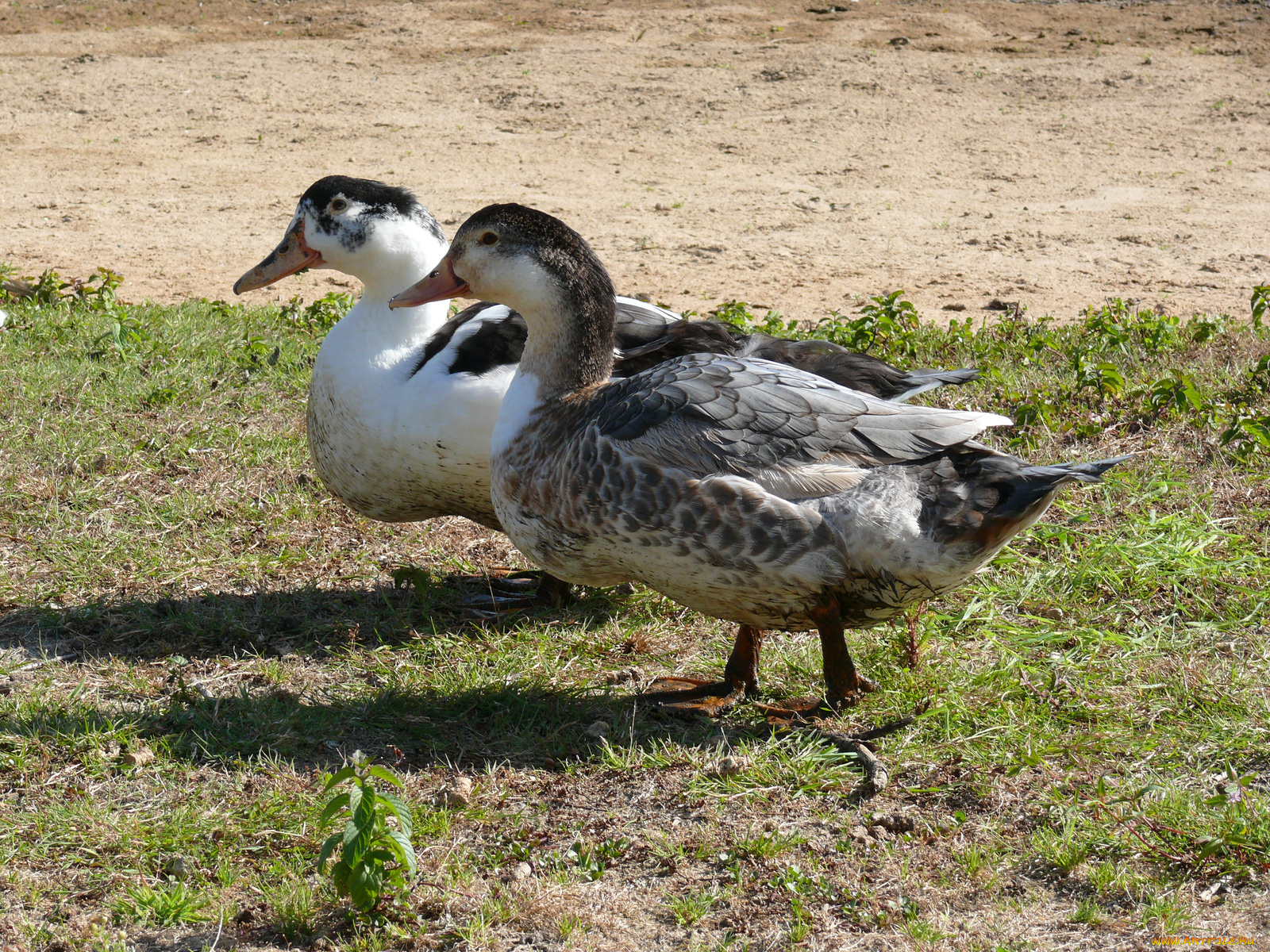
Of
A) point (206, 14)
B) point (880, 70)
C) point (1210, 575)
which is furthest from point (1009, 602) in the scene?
point (206, 14)

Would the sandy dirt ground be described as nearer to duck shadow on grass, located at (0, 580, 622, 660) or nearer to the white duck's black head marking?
the white duck's black head marking

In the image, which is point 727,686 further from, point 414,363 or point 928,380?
point 414,363

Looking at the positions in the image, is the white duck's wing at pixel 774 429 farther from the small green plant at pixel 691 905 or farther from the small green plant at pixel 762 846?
the small green plant at pixel 691 905

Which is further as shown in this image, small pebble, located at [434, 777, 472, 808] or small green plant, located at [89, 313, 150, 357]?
small green plant, located at [89, 313, 150, 357]

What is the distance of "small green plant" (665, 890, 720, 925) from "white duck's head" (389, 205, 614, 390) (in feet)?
4.96

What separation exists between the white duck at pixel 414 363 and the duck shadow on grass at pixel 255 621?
274 millimetres

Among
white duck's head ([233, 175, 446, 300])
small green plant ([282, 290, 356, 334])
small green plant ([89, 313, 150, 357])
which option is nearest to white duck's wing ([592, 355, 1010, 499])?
white duck's head ([233, 175, 446, 300])

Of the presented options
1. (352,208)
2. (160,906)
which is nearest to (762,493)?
(160,906)

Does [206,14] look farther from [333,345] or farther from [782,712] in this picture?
[782,712]

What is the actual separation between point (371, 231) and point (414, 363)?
1.79ft

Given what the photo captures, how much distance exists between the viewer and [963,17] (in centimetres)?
1323

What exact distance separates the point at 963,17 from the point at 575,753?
11931mm

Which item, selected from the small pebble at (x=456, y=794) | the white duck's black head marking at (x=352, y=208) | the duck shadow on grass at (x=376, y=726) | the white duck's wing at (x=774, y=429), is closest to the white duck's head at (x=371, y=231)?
the white duck's black head marking at (x=352, y=208)

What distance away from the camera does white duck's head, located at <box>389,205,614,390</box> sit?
11.9 ft
